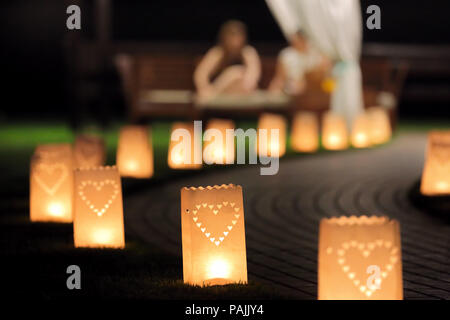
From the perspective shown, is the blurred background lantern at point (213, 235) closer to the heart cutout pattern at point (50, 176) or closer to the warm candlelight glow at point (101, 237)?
the warm candlelight glow at point (101, 237)

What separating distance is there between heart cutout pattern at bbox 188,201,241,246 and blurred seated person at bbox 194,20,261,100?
32.1ft

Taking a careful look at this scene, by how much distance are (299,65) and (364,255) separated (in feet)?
35.6

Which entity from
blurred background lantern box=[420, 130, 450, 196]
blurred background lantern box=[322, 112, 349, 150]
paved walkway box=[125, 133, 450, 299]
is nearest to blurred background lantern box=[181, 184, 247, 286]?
paved walkway box=[125, 133, 450, 299]

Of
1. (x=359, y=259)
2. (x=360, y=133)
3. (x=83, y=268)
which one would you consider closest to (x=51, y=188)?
(x=83, y=268)

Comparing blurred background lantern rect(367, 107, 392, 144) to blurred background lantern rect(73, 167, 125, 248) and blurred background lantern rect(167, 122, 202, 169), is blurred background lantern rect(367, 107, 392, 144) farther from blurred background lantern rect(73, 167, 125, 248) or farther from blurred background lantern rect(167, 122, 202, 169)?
blurred background lantern rect(73, 167, 125, 248)

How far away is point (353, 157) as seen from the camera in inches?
468

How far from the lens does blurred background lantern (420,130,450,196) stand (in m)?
8.11

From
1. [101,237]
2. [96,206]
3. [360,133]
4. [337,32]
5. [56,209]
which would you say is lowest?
[101,237]

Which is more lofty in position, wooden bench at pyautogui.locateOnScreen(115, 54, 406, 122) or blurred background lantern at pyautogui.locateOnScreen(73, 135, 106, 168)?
wooden bench at pyautogui.locateOnScreen(115, 54, 406, 122)

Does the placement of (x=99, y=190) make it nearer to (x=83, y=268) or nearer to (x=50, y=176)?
(x=83, y=268)

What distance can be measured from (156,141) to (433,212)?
7530 mm

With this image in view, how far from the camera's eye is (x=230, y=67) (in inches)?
585

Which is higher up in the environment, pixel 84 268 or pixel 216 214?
pixel 216 214

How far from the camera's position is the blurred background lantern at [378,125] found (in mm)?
13938
